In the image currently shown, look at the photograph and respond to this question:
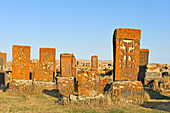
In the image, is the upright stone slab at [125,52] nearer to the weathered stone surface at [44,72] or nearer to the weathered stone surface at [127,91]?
the weathered stone surface at [127,91]

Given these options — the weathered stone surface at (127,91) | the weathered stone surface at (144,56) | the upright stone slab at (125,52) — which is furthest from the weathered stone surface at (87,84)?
the weathered stone surface at (144,56)

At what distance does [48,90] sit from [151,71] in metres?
7.74

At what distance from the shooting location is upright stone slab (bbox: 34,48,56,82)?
11078 mm

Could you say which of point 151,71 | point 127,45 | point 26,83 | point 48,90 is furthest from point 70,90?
point 151,71

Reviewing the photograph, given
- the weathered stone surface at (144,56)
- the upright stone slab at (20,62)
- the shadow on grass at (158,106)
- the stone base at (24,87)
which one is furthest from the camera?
the weathered stone surface at (144,56)

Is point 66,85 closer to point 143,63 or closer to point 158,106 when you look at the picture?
point 158,106

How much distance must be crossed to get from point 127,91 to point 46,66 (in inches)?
208

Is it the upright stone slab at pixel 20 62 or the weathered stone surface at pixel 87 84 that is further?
the upright stone slab at pixel 20 62

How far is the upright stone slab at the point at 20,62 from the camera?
10.6m

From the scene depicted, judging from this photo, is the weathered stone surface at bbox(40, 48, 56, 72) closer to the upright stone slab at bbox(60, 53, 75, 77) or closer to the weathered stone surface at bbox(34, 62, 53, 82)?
Answer: the weathered stone surface at bbox(34, 62, 53, 82)

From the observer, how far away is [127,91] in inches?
291

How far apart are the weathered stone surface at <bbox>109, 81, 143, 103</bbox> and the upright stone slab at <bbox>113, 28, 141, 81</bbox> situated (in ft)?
1.62

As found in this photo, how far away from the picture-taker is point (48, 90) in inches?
411

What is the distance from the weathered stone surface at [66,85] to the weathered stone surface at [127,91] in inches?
145
